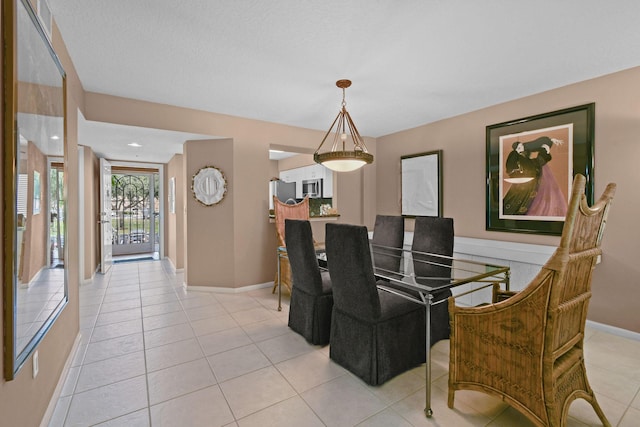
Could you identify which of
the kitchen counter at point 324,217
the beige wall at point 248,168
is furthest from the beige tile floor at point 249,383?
the kitchen counter at point 324,217

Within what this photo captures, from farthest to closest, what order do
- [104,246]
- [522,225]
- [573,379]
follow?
[104,246] → [522,225] → [573,379]

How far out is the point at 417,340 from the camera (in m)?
2.17

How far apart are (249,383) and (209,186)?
9.10 ft

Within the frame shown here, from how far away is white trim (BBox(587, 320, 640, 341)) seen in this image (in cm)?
257

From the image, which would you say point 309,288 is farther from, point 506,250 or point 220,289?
point 506,250

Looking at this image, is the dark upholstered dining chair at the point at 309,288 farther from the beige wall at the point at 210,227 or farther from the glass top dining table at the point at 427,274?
the beige wall at the point at 210,227

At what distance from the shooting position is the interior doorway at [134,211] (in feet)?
21.5

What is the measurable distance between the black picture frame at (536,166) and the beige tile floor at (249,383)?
49.7 inches

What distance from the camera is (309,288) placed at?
262cm

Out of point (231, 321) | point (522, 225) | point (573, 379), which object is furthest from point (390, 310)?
point (522, 225)

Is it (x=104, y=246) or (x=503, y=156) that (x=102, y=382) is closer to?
(x=104, y=246)

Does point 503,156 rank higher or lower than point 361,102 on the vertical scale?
lower

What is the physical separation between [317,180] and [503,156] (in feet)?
11.6

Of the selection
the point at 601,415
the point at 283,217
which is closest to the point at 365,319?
the point at 601,415
